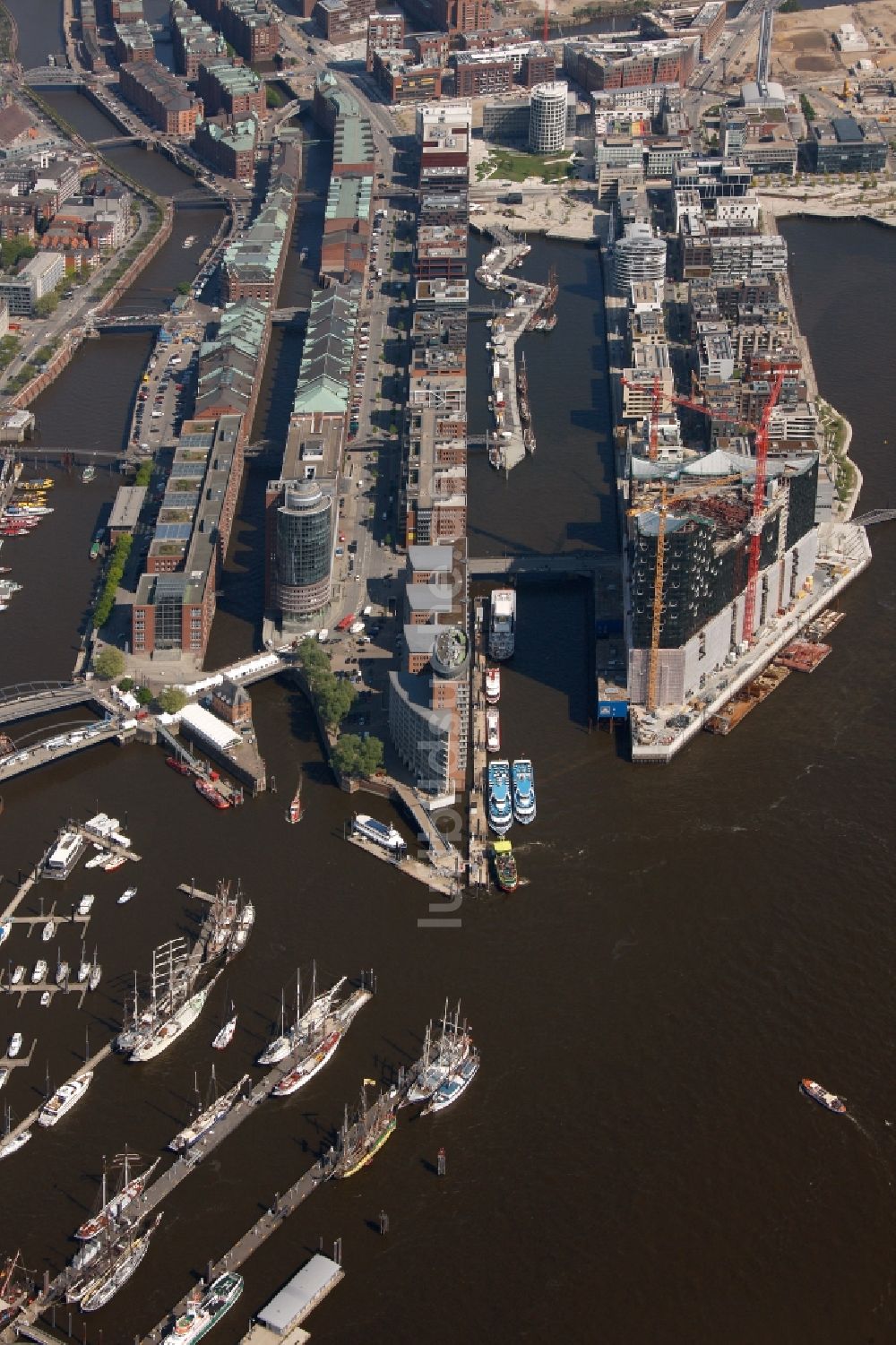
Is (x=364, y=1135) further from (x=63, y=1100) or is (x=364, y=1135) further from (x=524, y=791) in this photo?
(x=524, y=791)

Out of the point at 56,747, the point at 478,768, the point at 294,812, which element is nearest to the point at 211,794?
the point at 294,812

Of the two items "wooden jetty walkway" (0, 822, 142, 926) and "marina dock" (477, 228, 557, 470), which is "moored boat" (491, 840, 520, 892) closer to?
"wooden jetty walkway" (0, 822, 142, 926)

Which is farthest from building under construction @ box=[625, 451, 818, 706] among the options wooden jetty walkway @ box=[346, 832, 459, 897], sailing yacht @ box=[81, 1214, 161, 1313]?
sailing yacht @ box=[81, 1214, 161, 1313]

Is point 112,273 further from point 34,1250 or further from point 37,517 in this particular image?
point 34,1250

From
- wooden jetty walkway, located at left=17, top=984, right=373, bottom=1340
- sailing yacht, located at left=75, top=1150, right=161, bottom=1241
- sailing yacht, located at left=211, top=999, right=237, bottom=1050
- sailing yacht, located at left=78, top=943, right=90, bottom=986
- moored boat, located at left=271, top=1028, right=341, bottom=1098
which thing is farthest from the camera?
sailing yacht, located at left=78, top=943, right=90, bottom=986

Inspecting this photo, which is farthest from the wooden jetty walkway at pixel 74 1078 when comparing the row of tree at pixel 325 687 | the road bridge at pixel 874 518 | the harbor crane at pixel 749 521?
the road bridge at pixel 874 518
